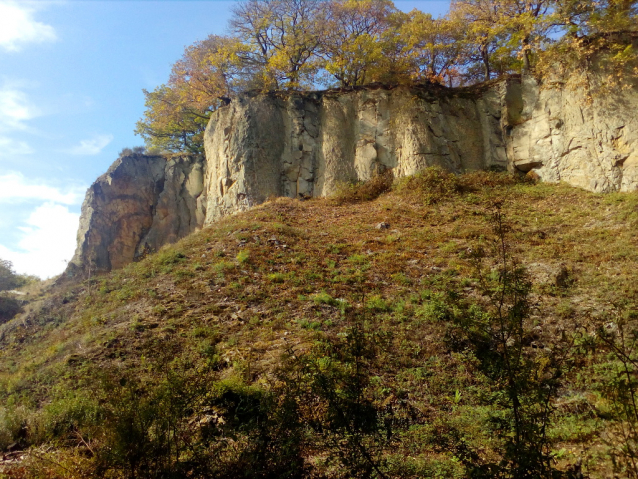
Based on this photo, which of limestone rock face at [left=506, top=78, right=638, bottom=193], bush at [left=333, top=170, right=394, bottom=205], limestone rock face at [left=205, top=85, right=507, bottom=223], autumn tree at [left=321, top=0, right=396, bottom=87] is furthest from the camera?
autumn tree at [left=321, top=0, right=396, bottom=87]

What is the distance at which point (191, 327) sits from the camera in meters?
9.62

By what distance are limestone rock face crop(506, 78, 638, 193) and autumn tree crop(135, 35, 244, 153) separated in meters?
16.1

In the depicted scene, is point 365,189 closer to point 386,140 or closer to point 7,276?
point 386,140

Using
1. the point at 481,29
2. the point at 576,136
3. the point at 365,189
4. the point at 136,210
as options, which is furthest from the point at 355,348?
the point at 136,210

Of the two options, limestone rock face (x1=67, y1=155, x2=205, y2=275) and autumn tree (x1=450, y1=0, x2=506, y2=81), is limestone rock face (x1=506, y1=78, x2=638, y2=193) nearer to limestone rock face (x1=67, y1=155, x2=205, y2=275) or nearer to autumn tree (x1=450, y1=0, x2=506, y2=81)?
autumn tree (x1=450, y1=0, x2=506, y2=81)

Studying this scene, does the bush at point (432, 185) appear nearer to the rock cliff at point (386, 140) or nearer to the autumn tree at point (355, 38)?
the rock cliff at point (386, 140)

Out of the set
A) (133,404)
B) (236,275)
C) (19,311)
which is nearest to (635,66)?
(236,275)

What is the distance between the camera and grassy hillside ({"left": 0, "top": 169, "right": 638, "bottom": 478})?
4148mm

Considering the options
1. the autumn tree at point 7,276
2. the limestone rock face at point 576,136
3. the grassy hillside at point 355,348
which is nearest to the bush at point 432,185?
the grassy hillside at point 355,348

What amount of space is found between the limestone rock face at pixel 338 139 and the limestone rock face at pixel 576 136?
46.0 inches

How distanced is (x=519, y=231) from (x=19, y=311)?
2260 centimetres

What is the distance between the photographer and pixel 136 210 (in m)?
26.8

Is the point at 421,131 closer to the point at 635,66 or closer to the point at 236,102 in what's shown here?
the point at 635,66

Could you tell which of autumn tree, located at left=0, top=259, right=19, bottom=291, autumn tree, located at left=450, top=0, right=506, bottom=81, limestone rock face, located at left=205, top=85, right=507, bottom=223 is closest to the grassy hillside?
limestone rock face, located at left=205, top=85, right=507, bottom=223
